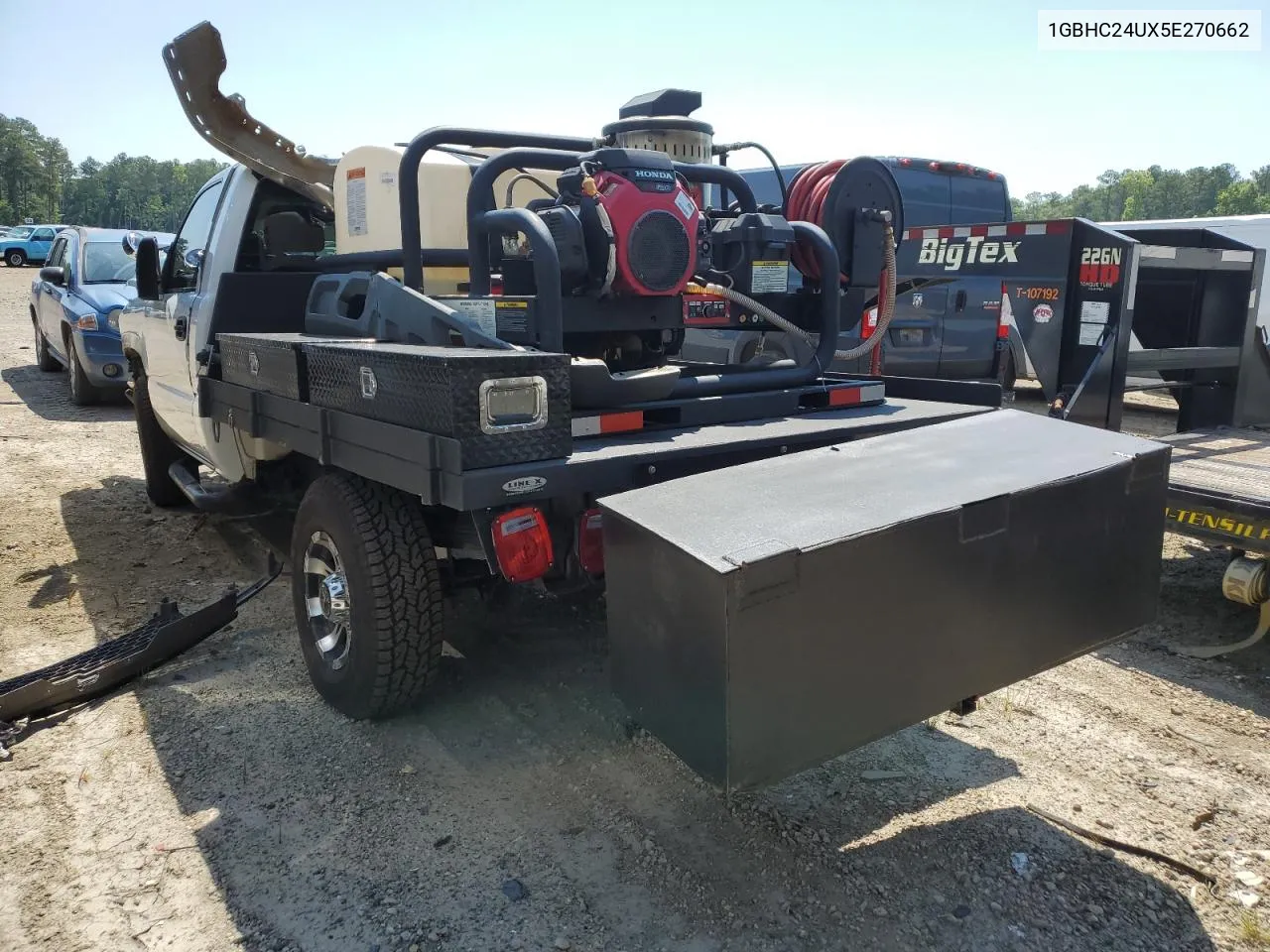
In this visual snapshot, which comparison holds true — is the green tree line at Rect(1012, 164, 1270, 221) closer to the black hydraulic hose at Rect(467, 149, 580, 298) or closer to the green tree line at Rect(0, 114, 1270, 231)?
the green tree line at Rect(0, 114, 1270, 231)

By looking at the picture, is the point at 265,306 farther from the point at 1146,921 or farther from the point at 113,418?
the point at 113,418

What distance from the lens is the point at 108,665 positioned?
12.3 ft

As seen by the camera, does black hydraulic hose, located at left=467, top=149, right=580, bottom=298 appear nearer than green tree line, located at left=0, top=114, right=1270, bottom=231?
Yes

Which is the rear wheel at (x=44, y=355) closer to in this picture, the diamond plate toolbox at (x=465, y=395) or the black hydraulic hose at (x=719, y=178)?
the black hydraulic hose at (x=719, y=178)

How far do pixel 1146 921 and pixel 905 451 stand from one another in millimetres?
1360

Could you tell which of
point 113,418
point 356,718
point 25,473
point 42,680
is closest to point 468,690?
point 356,718

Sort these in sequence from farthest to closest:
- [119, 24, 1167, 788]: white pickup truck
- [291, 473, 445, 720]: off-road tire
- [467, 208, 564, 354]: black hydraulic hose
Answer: [467, 208, 564, 354]: black hydraulic hose, [291, 473, 445, 720]: off-road tire, [119, 24, 1167, 788]: white pickup truck

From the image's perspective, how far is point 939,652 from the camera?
2445 mm

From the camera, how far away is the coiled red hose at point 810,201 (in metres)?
4.44

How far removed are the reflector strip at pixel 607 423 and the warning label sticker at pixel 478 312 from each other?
49cm

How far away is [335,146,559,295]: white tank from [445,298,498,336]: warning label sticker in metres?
1.14

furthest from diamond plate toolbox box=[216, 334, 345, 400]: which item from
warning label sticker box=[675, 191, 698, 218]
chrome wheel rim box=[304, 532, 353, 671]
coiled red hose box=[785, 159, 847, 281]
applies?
coiled red hose box=[785, 159, 847, 281]

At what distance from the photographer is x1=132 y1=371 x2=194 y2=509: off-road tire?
6.20m

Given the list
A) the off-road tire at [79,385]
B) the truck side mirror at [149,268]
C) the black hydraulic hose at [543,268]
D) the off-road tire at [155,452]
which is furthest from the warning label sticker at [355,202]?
the off-road tire at [79,385]
